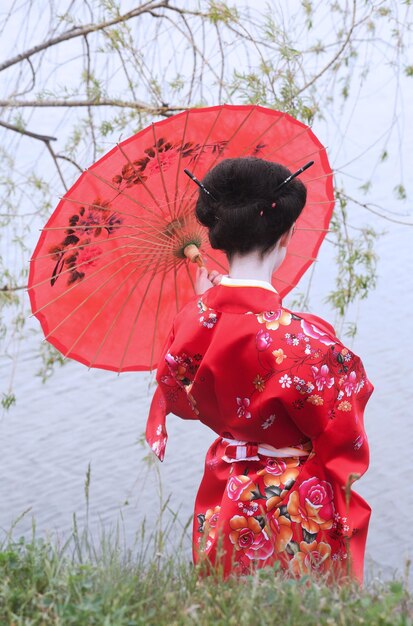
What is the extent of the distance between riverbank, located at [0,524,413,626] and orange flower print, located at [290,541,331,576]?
159 millimetres

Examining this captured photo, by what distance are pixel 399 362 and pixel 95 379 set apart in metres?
1.81

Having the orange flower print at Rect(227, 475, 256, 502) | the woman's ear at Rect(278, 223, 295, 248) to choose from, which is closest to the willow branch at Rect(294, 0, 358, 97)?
the woman's ear at Rect(278, 223, 295, 248)

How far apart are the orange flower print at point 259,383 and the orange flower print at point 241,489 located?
22 centimetres

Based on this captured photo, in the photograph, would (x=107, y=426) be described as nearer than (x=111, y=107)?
No

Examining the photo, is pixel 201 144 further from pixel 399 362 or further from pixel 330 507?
pixel 399 362

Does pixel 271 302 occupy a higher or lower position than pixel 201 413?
higher

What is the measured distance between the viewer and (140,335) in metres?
2.76

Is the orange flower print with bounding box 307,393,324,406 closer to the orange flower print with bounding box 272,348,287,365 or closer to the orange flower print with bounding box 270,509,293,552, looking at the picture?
the orange flower print with bounding box 272,348,287,365

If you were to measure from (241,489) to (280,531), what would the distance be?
0.13 metres

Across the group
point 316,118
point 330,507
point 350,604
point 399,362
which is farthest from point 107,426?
point 350,604

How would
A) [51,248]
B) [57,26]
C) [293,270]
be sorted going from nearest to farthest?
1. [51,248]
2. [293,270]
3. [57,26]

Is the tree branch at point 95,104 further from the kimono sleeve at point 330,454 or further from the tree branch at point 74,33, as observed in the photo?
the kimono sleeve at point 330,454

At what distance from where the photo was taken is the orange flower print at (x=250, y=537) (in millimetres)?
2328

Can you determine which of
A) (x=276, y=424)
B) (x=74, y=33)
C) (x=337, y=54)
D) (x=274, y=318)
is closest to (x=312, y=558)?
(x=276, y=424)
